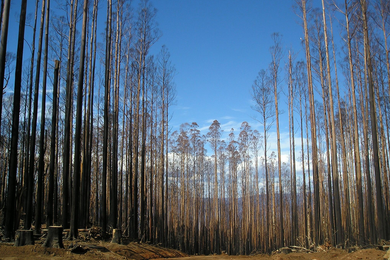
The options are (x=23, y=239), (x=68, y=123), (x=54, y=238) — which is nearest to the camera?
(x=23, y=239)

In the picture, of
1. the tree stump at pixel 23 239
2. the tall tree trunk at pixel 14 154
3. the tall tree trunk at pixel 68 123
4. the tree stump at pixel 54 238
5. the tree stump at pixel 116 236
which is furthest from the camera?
the tree stump at pixel 116 236

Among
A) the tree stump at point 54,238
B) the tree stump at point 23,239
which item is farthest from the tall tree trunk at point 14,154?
the tree stump at point 54,238

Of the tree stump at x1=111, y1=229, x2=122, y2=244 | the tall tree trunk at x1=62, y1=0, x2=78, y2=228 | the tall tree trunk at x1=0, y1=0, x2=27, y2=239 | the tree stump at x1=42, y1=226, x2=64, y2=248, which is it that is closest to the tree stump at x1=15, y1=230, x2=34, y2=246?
the tree stump at x1=42, y1=226, x2=64, y2=248

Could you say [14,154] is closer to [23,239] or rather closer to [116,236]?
[23,239]

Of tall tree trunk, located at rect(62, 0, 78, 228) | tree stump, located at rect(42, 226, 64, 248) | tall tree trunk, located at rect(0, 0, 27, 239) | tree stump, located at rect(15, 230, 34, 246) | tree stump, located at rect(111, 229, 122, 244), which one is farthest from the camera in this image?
tree stump, located at rect(111, 229, 122, 244)

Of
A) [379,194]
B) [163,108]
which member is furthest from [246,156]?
[379,194]

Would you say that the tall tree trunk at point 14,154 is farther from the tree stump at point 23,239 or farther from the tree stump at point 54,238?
the tree stump at point 54,238

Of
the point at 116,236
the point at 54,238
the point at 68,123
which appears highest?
the point at 68,123

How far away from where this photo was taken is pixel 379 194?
8.77 meters

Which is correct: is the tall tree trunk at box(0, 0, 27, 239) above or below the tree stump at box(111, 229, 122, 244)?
above

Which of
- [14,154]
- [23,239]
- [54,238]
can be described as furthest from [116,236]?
[14,154]

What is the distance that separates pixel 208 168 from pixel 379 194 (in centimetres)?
3133

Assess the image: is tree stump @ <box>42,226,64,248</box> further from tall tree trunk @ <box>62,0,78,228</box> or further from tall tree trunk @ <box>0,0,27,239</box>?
tall tree trunk @ <box>62,0,78,228</box>

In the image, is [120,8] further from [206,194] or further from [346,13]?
[206,194]
